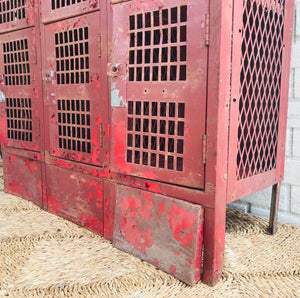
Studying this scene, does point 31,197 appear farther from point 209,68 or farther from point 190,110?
point 209,68

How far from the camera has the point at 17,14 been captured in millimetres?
2273

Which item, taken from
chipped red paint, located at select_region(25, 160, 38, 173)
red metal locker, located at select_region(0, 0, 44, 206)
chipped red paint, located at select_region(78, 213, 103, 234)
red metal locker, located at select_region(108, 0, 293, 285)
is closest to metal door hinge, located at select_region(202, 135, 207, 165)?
red metal locker, located at select_region(108, 0, 293, 285)

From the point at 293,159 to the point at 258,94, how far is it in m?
0.56

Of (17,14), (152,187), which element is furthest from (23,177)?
(152,187)

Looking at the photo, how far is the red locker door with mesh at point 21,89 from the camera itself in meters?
2.18

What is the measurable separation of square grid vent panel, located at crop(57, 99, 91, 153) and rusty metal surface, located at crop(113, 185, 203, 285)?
41 centimetres

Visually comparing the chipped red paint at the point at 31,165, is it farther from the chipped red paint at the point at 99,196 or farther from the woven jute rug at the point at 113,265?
the chipped red paint at the point at 99,196

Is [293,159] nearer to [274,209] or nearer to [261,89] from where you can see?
[274,209]

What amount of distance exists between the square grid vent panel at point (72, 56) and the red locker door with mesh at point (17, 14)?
30cm

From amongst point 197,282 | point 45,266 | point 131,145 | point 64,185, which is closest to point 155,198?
point 131,145

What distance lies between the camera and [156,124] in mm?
1593

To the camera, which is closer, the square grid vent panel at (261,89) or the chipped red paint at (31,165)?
the square grid vent panel at (261,89)

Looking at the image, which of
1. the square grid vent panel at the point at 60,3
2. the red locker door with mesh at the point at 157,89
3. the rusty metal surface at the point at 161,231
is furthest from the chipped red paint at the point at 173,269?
the square grid vent panel at the point at 60,3

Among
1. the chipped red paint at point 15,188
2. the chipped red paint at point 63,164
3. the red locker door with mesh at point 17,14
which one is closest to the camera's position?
the chipped red paint at point 63,164
